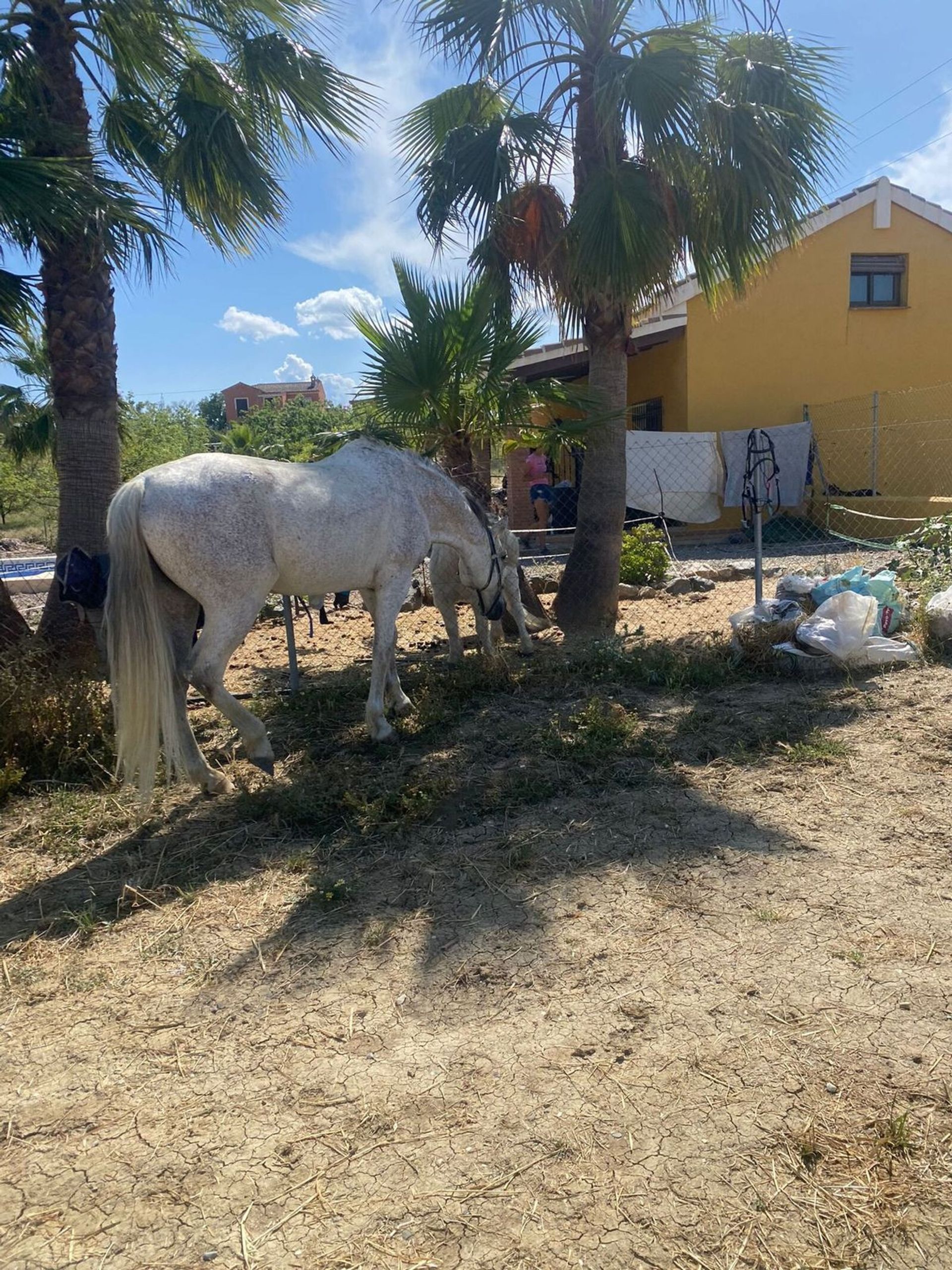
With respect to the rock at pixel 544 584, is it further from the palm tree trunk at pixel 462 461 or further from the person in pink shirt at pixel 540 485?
the person in pink shirt at pixel 540 485

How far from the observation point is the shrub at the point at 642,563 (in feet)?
30.9

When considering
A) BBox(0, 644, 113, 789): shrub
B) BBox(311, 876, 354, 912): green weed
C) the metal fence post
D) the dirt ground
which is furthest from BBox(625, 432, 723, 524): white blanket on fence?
BBox(311, 876, 354, 912): green weed

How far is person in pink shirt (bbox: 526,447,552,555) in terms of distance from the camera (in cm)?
1391

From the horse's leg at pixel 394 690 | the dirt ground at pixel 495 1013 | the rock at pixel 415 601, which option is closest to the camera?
the dirt ground at pixel 495 1013

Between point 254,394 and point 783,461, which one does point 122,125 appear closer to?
point 783,461

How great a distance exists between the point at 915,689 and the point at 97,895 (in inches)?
184

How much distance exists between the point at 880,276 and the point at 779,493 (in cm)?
575

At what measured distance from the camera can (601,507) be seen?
7.16 metres

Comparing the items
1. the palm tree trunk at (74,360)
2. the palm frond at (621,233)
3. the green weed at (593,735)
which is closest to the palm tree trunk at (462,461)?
A: the palm frond at (621,233)

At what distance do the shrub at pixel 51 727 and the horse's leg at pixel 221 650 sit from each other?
84 cm

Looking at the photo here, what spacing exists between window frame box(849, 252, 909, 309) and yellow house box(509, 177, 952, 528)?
0.02 metres

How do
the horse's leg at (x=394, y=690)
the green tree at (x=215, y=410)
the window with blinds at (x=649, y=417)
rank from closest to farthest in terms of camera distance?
the horse's leg at (x=394, y=690)
the window with blinds at (x=649, y=417)
the green tree at (x=215, y=410)

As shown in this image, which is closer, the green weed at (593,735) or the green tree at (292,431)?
the green weed at (593,735)

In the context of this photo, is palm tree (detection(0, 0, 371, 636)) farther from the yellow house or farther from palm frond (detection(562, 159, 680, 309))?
the yellow house
